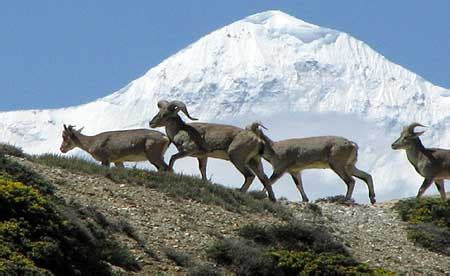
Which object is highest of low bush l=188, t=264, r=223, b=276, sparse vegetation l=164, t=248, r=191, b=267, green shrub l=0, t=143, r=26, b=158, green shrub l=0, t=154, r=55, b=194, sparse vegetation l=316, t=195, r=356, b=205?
green shrub l=0, t=143, r=26, b=158

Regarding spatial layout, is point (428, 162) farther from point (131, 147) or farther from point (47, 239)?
point (47, 239)

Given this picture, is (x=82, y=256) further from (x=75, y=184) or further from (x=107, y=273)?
(x=75, y=184)

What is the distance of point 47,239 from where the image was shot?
83.9 ft

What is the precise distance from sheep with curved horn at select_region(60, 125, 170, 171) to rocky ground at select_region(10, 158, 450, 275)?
3.82 metres

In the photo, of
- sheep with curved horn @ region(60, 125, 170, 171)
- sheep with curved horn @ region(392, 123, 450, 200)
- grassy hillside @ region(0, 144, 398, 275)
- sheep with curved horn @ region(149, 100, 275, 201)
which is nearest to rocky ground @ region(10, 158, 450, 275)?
grassy hillside @ region(0, 144, 398, 275)

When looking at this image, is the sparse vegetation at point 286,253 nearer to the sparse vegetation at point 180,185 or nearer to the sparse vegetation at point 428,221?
the sparse vegetation at point 180,185

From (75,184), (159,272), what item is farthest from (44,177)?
(159,272)

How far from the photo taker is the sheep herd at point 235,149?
35719mm

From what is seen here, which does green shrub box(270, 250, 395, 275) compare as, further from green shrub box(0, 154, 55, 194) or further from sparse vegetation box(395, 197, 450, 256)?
green shrub box(0, 154, 55, 194)

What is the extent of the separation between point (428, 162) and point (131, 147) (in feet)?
22.4

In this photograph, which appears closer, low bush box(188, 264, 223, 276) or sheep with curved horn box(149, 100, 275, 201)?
low bush box(188, 264, 223, 276)

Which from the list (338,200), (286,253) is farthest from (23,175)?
(338,200)

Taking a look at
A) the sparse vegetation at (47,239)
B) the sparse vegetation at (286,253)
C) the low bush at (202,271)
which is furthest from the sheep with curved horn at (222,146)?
the sparse vegetation at (47,239)

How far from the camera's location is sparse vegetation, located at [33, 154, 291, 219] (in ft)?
104
